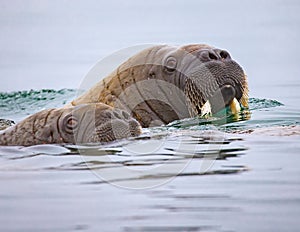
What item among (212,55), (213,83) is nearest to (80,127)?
(213,83)

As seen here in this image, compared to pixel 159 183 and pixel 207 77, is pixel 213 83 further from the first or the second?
pixel 159 183

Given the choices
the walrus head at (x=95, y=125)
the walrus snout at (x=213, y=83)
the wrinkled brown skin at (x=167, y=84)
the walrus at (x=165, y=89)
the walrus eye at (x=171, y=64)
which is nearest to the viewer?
the walrus head at (x=95, y=125)

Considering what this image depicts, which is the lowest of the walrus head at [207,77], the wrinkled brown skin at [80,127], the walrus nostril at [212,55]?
the wrinkled brown skin at [80,127]

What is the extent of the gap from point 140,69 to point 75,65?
16.0 metres

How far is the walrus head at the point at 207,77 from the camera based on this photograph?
10273 millimetres

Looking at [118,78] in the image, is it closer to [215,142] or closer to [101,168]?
[215,142]

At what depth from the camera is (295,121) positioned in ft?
A: 36.0

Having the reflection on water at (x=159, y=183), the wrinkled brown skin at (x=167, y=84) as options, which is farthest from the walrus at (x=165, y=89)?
the reflection on water at (x=159, y=183)

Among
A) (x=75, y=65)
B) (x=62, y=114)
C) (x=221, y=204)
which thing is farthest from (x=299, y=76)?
(x=221, y=204)

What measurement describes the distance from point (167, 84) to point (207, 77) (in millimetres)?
675

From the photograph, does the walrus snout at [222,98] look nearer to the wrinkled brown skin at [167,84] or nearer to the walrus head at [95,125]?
the wrinkled brown skin at [167,84]

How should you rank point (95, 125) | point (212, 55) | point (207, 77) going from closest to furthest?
point (95, 125), point (207, 77), point (212, 55)

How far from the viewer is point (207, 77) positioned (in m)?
10.3

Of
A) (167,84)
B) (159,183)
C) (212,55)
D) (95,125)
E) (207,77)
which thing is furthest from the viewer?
(167,84)
